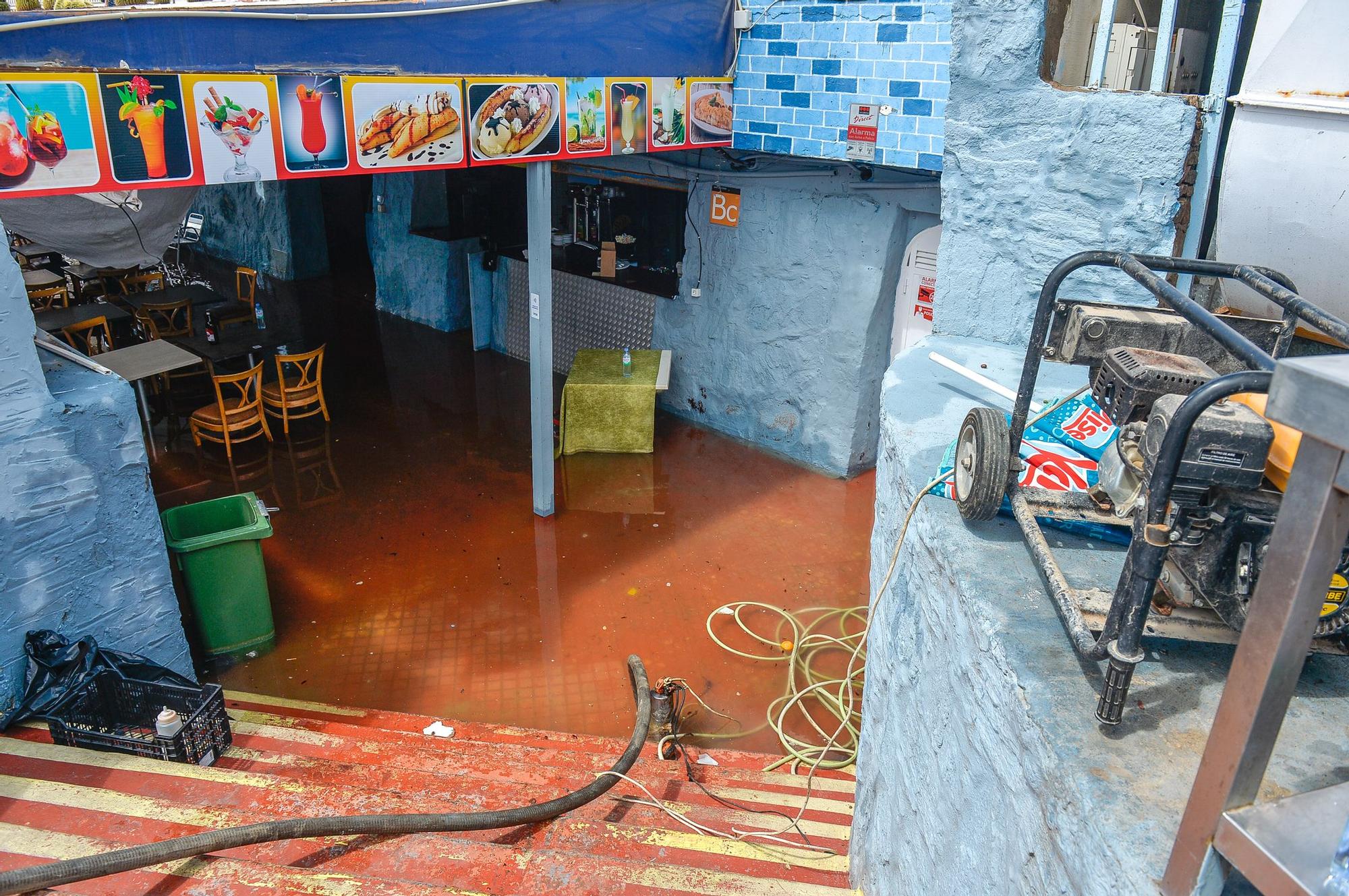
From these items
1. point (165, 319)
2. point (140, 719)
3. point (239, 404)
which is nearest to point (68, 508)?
point (140, 719)

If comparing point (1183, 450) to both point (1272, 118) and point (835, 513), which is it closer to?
point (1272, 118)

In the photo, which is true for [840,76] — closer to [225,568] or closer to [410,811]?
[225,568]

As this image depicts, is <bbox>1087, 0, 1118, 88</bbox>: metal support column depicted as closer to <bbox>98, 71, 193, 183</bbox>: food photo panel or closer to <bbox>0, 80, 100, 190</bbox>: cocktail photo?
<bbox>98, 71, 193, 183</bbox>: food photo panel

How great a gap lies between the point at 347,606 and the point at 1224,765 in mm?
6370

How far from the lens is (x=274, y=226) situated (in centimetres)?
1503

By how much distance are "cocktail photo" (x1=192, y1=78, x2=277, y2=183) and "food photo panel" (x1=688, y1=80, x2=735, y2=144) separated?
4.01 m

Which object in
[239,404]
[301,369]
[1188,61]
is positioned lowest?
[239,404]

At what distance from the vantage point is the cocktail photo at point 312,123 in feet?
17.8

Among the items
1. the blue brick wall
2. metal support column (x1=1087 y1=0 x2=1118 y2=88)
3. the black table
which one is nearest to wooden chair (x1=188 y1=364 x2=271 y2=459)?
the black table

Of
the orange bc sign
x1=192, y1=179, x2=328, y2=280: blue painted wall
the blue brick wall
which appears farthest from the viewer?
x1=192, y1=179, x2=328, y2=280: blue painted wall

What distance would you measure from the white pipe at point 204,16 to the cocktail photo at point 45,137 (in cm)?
84

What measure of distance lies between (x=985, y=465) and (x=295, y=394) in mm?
8442

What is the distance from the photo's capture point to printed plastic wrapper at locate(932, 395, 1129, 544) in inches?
137

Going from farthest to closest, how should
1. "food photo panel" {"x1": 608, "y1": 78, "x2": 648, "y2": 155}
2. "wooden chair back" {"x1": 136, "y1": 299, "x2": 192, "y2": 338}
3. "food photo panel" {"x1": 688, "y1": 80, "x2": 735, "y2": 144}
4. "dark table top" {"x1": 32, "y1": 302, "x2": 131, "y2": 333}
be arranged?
"wooden chair back" {"x1": 136, "y1": 299, "x2": 192, "y2": 338} < "dark table top" {"x1": 32, "y1": 302, "x2": 131, "y2": 333} < "food photo panel" {"x1": 688, "y1": 80, "x2": 735, "y2": 144} < "food photo panel" {"x1": 608, "y1": 78, "x2": 648, "y2": 155}
